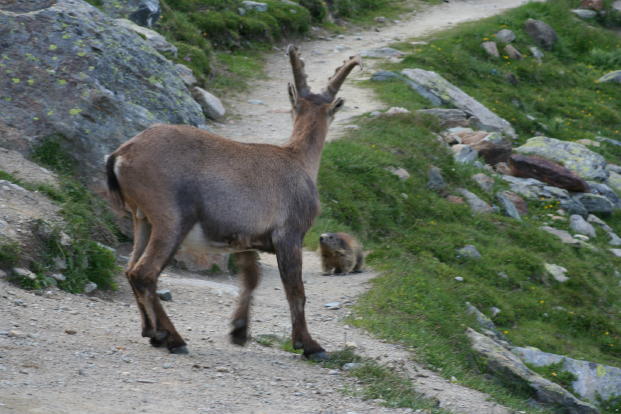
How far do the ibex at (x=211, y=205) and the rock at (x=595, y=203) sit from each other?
40.3 feet

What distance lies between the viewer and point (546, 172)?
784 inches

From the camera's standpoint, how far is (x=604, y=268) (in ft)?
54.6

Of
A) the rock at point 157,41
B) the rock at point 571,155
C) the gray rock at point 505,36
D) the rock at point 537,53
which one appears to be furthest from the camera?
the rock at point 537,53

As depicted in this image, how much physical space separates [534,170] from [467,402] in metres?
12.2

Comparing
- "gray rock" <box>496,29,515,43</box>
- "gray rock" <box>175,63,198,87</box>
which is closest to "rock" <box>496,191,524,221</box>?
"gray rock" <box>175,63,198,87</box>

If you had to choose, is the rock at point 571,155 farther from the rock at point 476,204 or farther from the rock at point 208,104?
the rock at point 208,104

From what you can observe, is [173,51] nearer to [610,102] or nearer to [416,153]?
[416,153]

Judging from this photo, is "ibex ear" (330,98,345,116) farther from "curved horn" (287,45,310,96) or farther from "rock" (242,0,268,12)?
"rock" (242,0,268,12)

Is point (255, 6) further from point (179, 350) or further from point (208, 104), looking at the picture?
point (179, 350)

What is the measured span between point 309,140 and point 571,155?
13.8 m

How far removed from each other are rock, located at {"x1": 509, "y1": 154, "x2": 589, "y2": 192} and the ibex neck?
11.7m

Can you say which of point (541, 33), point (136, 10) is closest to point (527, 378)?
point (136, 10)

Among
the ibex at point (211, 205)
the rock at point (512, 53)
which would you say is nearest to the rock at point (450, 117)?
the rock at point (512, 53)

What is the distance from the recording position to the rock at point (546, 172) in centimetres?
1975
